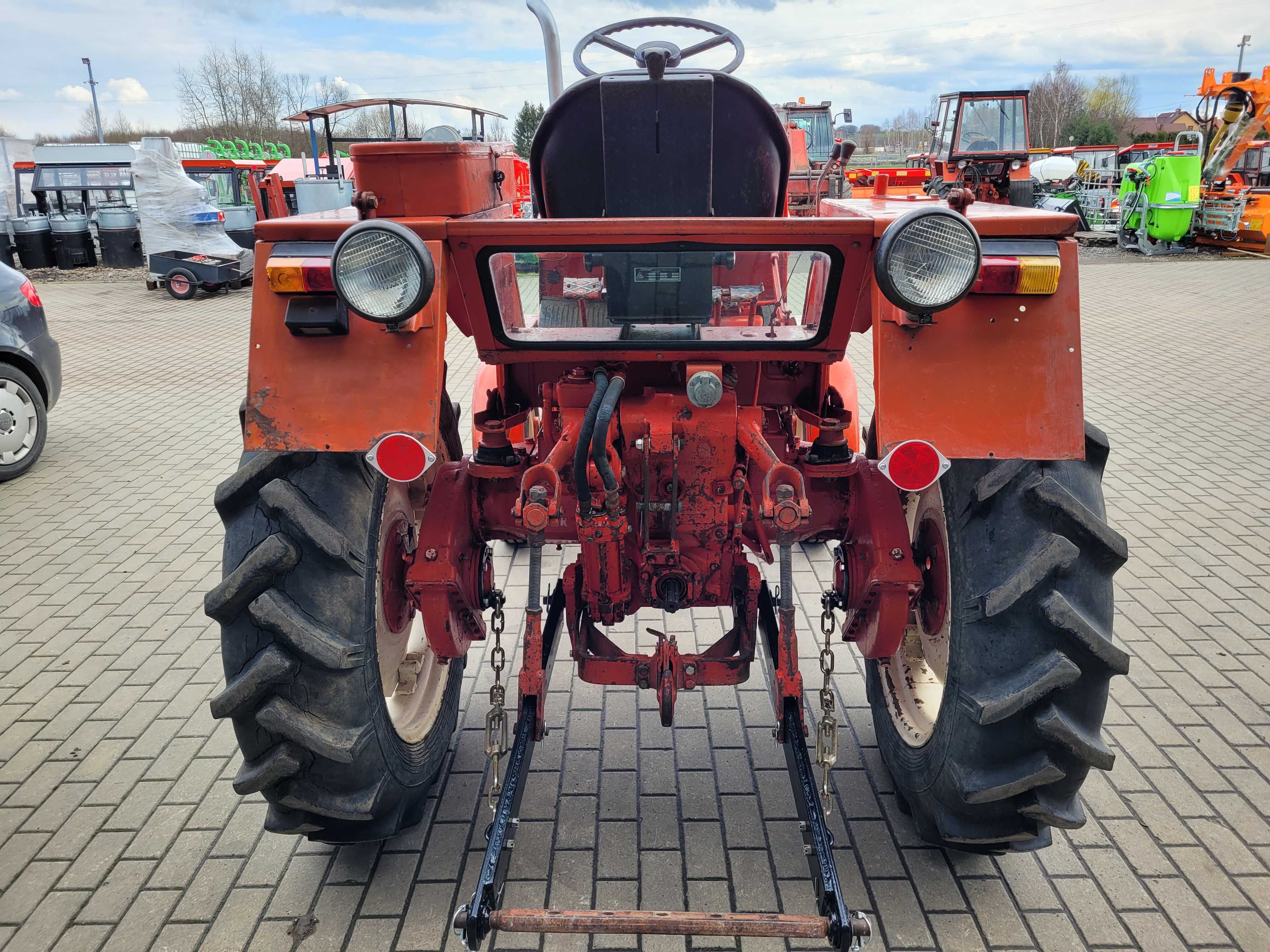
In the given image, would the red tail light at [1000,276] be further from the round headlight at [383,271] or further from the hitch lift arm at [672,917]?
the hitch lift arm at [672,917]

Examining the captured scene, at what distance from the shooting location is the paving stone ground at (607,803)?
2.46 m

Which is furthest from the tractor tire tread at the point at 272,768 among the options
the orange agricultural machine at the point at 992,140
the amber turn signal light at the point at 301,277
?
the orange agricultural machine at the point at 992,140

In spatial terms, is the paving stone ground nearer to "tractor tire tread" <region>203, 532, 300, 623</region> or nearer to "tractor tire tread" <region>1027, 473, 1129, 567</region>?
"tractor tire tread" <region>203, 532, 300, 623</region>

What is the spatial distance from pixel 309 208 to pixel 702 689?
43.5 ft

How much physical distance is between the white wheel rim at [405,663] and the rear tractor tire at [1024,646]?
1.53 meters

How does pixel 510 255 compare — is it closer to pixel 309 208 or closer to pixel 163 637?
pixel 163 637

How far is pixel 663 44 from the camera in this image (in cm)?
280

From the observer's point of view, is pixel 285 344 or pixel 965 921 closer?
pixel 285 344

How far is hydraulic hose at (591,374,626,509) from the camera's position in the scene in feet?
6.67

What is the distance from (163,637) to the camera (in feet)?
13.3

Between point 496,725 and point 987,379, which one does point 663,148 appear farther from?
point 496,725

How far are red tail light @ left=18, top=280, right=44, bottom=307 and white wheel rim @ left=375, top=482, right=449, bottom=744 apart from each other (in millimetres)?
5001

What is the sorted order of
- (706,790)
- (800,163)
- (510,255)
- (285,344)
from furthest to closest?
1. (800,163)
2. (706,790)
3. (510,255)
4. (285,344)

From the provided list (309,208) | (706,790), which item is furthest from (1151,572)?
(309,208)
